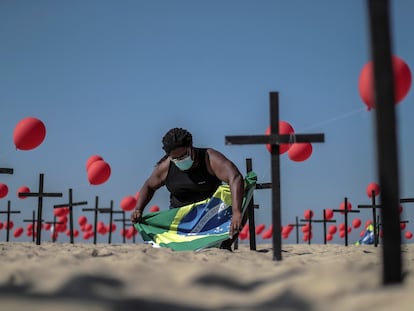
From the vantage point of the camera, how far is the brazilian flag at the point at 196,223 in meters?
7.05

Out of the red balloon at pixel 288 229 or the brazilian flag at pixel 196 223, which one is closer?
the brazilian flag at pixel 196 223

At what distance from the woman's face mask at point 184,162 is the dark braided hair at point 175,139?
0.17 m

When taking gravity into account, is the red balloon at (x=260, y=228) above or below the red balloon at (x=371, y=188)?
below

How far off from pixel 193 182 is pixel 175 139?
30.0 inches

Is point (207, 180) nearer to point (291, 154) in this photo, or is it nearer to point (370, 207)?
point (291, 154)

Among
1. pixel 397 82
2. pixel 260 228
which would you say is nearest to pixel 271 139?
pixel 397 82

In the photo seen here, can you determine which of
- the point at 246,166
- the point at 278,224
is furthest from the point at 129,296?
the point at 246,166

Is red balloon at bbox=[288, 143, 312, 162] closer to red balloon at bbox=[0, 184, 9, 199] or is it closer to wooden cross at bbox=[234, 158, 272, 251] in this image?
wooden cross at bbox=[234, 158, 272, 251]

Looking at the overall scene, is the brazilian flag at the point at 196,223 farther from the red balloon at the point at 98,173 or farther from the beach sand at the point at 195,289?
the red balloon at the point at 98,173

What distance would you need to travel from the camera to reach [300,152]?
917 cm

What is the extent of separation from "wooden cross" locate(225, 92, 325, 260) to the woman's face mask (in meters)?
2.03

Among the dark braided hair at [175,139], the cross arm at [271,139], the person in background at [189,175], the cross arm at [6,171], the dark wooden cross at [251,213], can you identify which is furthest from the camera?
the cross arm at [6,171]

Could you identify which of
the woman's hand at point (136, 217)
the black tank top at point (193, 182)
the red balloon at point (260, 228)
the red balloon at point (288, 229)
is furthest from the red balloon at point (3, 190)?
the red balloon at point (288, 229)

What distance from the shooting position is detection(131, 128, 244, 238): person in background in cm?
662
